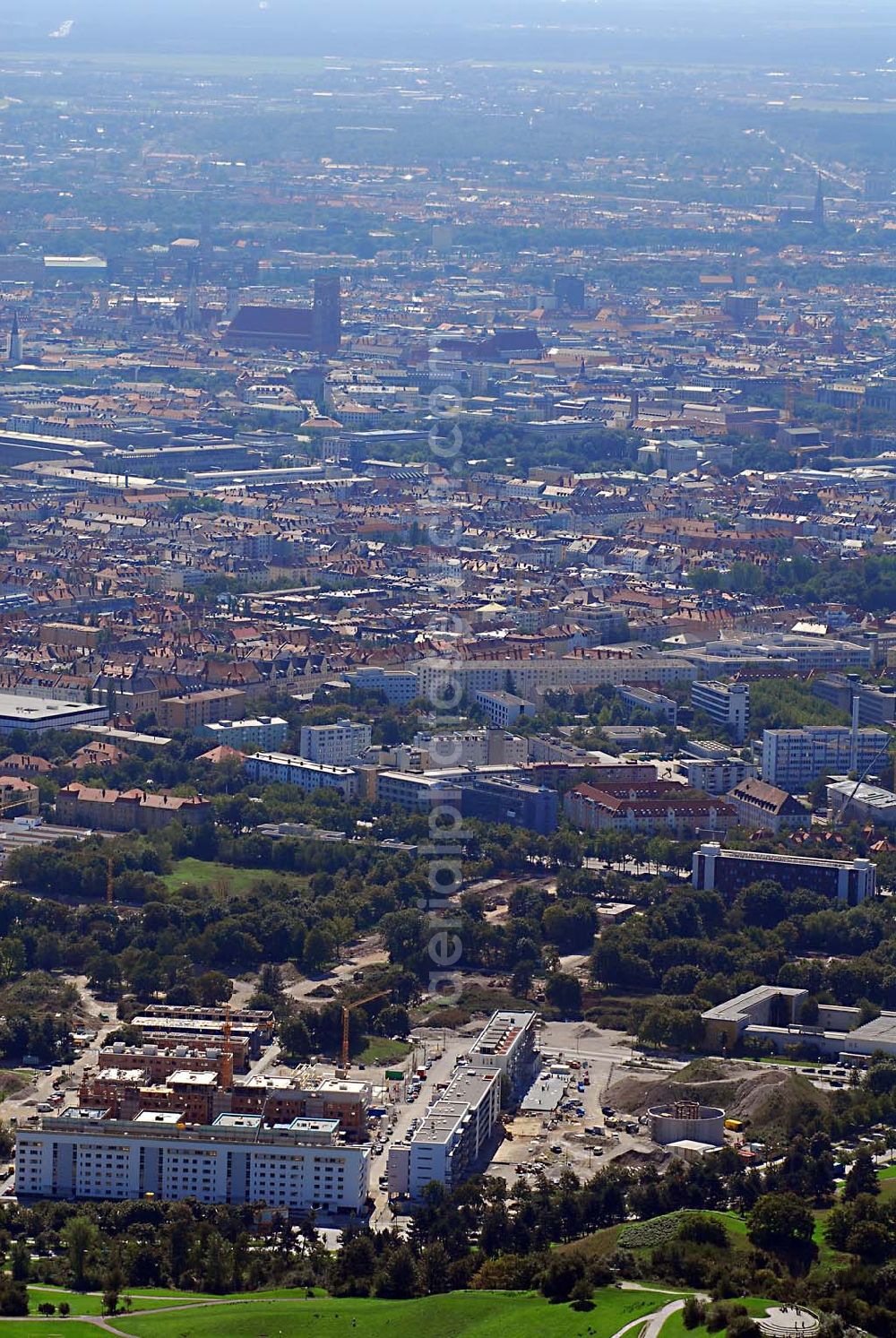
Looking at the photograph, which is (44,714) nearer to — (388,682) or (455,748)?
(388,682)

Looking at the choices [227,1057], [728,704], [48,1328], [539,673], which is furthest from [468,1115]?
[539,673]

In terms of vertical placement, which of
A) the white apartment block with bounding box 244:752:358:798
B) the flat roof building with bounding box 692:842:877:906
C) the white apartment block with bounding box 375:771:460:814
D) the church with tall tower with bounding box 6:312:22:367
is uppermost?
the flat roof building with bounding box 692:842:877:906

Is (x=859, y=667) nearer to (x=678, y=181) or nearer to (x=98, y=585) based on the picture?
(x=98, y=585)

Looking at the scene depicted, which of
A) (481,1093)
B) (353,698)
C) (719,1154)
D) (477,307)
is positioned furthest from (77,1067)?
(477,307)

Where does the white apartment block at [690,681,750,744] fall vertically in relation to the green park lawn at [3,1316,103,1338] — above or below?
below

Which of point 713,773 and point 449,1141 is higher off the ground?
point 449,1141

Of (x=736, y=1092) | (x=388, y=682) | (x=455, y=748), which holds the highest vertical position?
(x=736, y=1092)

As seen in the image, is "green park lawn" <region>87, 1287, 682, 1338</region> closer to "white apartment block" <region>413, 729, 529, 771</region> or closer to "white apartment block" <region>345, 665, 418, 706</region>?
"white apartment block" <region>413, 729, 529, 771</region>

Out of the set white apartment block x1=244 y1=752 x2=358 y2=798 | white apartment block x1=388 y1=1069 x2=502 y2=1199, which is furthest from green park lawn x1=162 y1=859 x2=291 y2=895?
white apartment block x1=388 y1=1069 x2=502 y2=1199
